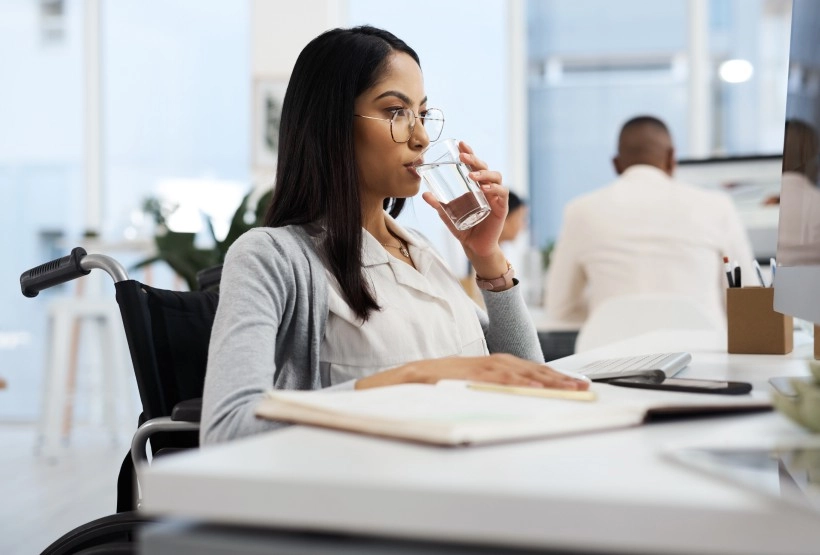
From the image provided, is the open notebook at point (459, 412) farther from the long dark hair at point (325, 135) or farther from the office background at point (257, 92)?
the office background at point (257, 92)

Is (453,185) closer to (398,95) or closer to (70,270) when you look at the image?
(398,95)

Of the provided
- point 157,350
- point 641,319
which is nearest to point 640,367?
point 157,350

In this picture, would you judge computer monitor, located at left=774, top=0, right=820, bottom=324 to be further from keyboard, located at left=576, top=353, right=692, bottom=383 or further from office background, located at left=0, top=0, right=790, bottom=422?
office background, located at left=0, top=0, right=790, bottom=422

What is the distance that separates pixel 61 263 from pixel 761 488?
1226 millimetres

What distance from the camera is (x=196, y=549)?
52cm

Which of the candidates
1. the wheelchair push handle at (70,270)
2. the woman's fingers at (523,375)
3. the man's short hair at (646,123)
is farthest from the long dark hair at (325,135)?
the man's short hair at (646,123)

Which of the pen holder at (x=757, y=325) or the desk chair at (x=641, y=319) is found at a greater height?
the pen holder at (x=757, y=325)

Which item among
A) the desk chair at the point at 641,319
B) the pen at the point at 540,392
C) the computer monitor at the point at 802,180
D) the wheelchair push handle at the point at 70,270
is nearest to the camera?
the pen at the point at 540,392

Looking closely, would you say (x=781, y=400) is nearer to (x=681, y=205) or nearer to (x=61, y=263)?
(x=61, y=263)

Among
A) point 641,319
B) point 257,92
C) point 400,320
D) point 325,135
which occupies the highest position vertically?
point 257,92

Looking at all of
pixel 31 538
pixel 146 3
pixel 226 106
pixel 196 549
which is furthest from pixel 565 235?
pixel 146 3

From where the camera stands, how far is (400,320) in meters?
1.36

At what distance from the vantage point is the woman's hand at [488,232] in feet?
4.89

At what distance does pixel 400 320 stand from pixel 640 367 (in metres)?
0.37
